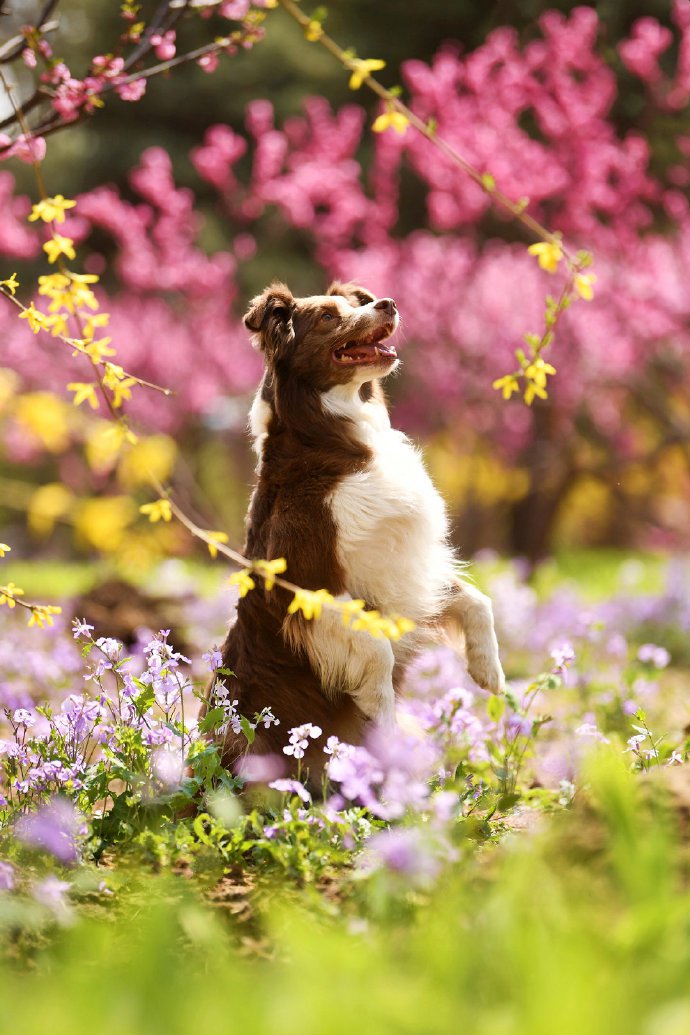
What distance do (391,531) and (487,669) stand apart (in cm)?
69

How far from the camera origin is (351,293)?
4.29 m

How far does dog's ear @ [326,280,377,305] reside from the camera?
14.0 ft

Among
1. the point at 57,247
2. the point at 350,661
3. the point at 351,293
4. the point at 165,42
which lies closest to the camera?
the point at 57,247

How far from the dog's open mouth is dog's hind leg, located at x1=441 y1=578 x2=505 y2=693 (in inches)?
36.0

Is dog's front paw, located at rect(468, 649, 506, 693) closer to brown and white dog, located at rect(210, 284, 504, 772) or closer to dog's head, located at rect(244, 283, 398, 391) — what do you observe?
brown and white dog, located at rect(210, 284, 504, 772)

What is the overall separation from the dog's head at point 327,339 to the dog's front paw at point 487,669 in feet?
3.70

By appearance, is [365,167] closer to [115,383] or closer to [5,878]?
[115,383]

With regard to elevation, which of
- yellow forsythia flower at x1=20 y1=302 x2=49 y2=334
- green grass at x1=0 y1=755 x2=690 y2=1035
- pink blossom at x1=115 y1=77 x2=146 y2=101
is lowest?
green grass at x1=0 y1=755 x2=690 y2=1035

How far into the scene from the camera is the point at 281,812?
10.5 ft

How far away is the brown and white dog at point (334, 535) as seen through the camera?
3623mm

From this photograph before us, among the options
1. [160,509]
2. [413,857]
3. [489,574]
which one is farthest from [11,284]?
[489,574]

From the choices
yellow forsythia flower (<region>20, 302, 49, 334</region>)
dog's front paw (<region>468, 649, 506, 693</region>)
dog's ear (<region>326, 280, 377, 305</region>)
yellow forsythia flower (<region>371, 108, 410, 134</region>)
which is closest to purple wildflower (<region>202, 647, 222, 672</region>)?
dog's front paw (<region>468, 649, 506, 693</region>)

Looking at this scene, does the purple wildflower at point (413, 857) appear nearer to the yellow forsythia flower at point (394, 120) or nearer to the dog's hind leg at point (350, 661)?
the dog's hind leg at point (350, 661)

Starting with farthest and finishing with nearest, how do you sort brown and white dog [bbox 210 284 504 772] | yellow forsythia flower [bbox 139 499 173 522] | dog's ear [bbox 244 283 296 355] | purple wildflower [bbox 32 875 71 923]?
dog's ear [bbox 244 283 296 355] < brown and white dog [bbox 210 284 504 772] < yellow forsythia flower [bbox 139 499 173 522] < purple wildflower [bbox 32 875 71 923]
